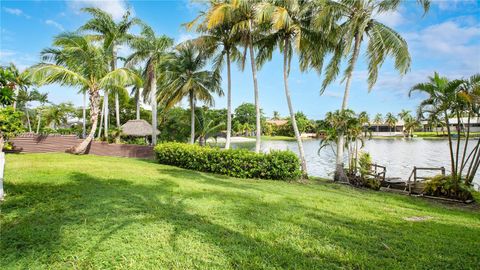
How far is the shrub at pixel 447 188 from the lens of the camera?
10000 millimetres

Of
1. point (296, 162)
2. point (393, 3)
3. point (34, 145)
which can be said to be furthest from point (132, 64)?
point (393, 3)

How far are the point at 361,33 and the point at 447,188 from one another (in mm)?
7024

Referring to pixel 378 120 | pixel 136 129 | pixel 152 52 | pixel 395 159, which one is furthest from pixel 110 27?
pixel 378 120

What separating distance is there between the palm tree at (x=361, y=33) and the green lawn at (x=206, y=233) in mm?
8234

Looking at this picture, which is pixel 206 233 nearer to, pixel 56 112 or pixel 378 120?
pixel 56 112

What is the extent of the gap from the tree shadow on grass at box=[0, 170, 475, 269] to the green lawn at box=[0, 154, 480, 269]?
0.01m

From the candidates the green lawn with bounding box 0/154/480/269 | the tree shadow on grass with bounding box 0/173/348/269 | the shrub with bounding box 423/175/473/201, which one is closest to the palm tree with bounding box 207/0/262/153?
the shrub with bounding box 423/175/473/201

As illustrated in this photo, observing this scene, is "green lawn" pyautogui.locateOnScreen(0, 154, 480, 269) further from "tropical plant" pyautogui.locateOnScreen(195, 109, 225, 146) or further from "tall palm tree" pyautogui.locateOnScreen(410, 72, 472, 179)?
"tropical plant" pyautogui.locateOnScreen(195, 109, 225, 146)

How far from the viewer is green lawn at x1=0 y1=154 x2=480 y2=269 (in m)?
3.41

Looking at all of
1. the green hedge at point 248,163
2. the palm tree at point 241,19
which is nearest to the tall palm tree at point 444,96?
the green hedge at point 248,163

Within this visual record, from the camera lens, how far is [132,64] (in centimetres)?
2253

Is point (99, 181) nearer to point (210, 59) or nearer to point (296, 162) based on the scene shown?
point (296, 162)

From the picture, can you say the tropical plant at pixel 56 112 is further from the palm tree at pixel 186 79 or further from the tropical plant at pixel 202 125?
the palm tree at pixel 186 79

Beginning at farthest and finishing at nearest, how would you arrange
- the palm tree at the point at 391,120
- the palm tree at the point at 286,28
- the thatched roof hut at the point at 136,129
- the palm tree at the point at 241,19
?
the palm tree at the point at 391,120 < the thatched roof hut at the point at 136,129 < the palm tree at the point at 241,19 < the palm tree at the point at 286,28
